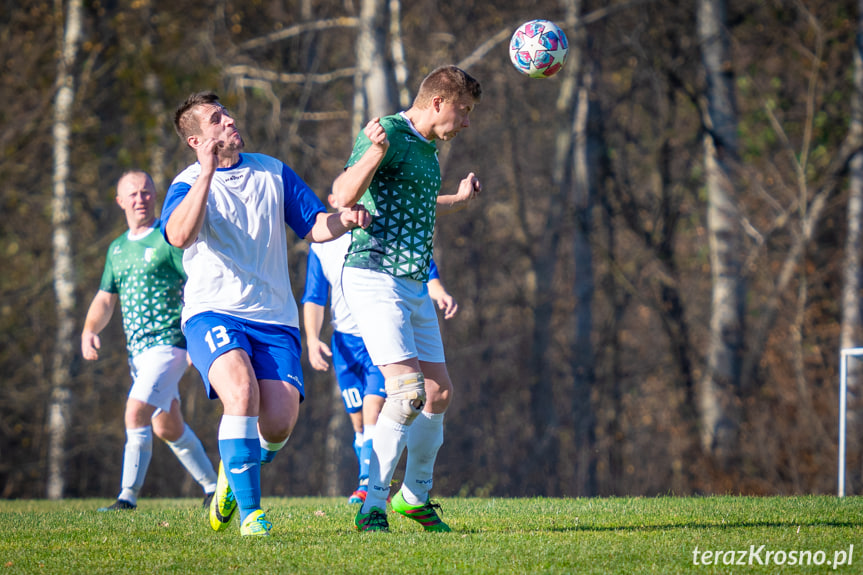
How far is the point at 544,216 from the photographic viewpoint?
2091 centimetres

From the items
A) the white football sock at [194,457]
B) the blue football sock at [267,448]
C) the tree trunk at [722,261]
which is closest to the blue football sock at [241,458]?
the blue football sock at [267,448]

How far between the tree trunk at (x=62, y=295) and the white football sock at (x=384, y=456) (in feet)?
37.3

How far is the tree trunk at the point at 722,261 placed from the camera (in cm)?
1426

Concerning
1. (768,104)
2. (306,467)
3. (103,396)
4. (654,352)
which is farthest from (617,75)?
(103,396)

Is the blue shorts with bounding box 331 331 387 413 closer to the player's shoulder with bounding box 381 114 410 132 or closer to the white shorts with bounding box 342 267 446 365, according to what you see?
the white shorts with bounding box 342 267 446 365

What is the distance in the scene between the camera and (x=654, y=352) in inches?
810

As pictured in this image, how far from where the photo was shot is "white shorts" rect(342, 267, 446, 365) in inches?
183

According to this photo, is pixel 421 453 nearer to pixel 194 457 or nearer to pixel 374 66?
pixel 194 457

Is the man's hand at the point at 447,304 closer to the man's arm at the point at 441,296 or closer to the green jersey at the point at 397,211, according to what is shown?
the man's arm at the point at 441,296

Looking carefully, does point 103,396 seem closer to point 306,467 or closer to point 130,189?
point 306,467

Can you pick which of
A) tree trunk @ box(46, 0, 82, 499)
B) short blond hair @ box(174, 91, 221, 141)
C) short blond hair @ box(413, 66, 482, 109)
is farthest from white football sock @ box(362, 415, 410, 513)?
tree trunk @ box(46, 0, 82, 499)

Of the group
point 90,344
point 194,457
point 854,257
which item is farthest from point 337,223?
point 854,257

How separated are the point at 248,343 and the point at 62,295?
1128 cm

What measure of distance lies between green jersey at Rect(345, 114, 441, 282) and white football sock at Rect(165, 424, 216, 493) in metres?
2.97
